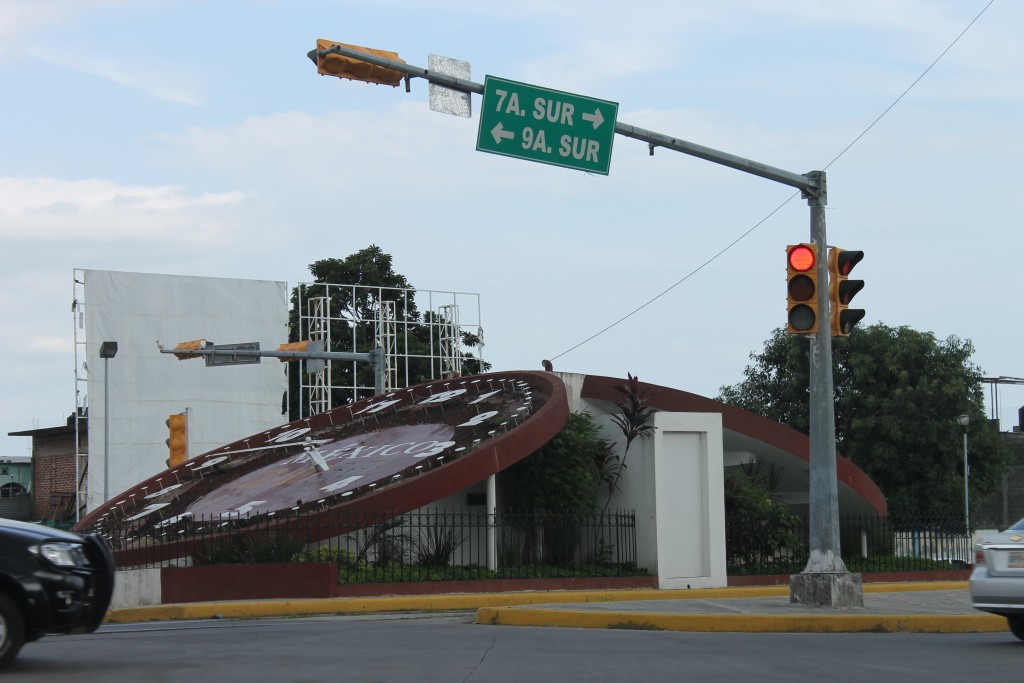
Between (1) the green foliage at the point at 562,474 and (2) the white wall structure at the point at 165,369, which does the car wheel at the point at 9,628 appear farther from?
(2) the white wall structure at the point at 165,369

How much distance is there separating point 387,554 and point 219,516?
2.89 meters

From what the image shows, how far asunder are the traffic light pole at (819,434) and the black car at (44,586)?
805 centimetres

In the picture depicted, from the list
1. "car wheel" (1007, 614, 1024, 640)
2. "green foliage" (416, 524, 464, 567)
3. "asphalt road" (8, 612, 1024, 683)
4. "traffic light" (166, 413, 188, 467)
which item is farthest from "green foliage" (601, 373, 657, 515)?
"traffic light" (166, 413, 188, 467)

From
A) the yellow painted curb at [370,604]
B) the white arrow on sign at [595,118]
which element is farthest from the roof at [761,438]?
the white arrow on sign at [595,118]

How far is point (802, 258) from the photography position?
15305 mm

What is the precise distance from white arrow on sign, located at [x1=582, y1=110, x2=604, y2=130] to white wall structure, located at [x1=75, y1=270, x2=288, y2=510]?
42.0 metres

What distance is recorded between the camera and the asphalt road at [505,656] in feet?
31.3

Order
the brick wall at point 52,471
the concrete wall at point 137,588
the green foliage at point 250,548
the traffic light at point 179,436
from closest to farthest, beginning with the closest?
the concrete wall at point 137,588, the green foliage at point 250,548, the traffic light at point 179,436, the brick wall at point 52,471

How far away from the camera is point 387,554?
2164 centimetres

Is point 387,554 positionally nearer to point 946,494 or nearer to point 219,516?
point 219,516

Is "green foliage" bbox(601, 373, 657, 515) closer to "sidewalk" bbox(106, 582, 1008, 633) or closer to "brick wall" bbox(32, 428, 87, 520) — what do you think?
"sidewalk" bbox(106, 582, 1008, 633)

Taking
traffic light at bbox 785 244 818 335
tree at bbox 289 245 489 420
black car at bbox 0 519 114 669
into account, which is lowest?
black car at bbox 0 519 114 669

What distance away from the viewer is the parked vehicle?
11922 millimetres

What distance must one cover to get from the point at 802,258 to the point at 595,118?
9.96 ft
